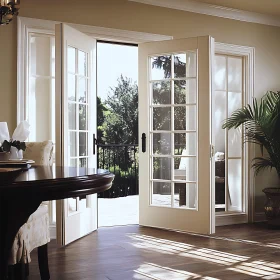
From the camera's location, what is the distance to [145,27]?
16.4 ft

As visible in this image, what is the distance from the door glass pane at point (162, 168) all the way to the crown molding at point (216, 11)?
1.82 meters

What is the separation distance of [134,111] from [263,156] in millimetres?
4220

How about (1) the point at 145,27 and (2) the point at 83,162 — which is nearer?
(2) the point at 83,162

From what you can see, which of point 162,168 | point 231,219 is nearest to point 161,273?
point 162,168

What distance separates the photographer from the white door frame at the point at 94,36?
4.31 metres

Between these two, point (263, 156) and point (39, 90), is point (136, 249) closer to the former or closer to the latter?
point (39, 90)

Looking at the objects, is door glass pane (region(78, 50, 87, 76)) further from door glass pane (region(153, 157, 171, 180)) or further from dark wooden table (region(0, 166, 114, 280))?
dark wooden table (region(0, 166, 114, 280))

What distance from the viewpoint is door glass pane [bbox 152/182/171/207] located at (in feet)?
16.1

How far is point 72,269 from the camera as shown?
3.31 m

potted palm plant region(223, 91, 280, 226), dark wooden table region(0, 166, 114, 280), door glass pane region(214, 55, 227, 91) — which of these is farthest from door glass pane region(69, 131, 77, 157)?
dark wooden table region(0, 166, 114, 280)

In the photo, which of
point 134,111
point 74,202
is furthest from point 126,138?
point 74,202

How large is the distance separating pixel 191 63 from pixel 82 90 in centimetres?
125

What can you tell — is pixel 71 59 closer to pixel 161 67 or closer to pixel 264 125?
pixel 161 67

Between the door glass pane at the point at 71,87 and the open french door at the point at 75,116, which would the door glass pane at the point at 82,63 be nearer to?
the open french door at the point at 75,116
